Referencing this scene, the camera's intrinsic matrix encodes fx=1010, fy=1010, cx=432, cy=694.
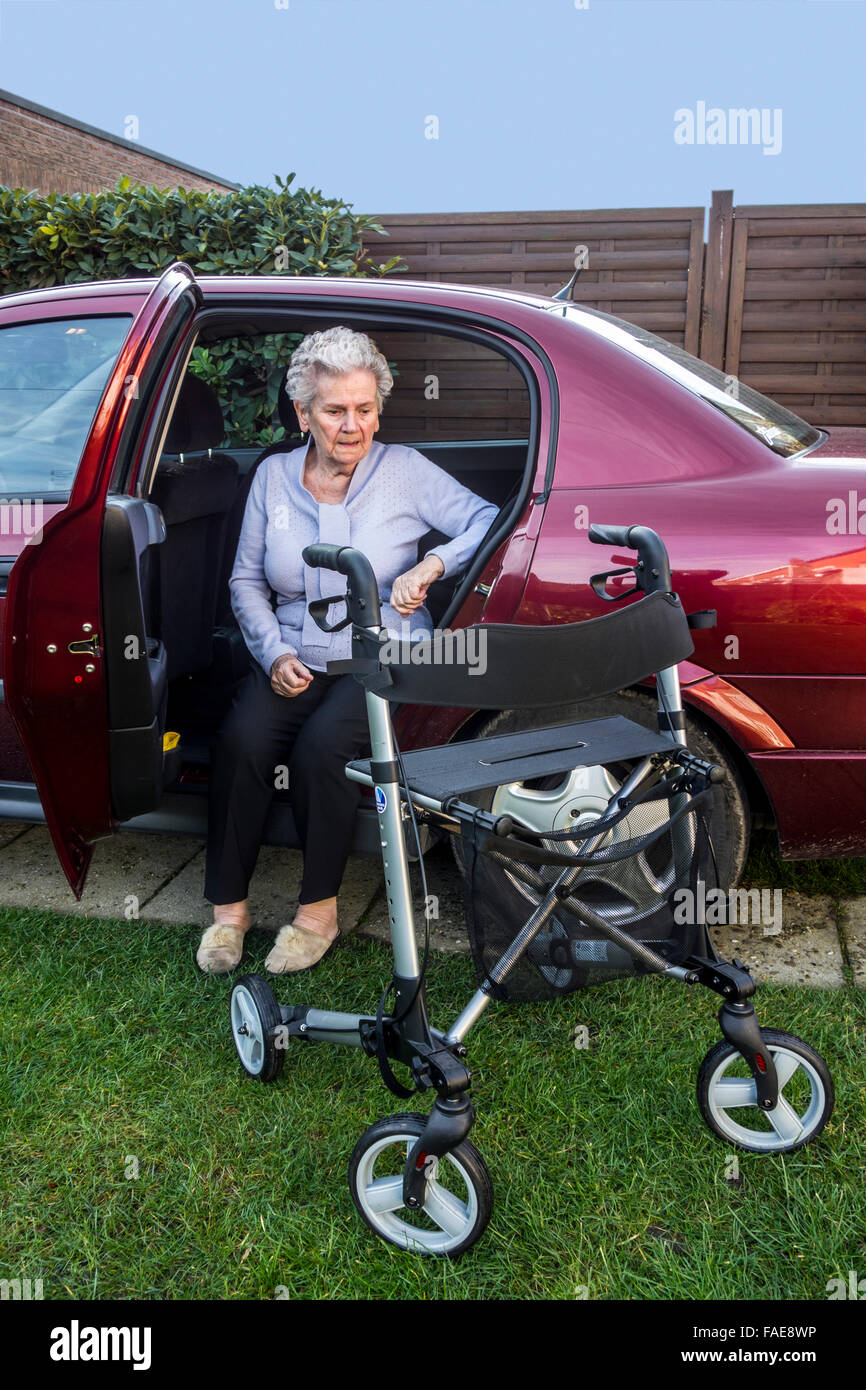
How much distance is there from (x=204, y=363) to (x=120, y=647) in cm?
318

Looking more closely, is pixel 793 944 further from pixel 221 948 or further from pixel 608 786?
pixel 221 948

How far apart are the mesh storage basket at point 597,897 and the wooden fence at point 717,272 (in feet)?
15.2

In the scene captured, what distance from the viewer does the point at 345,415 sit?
2.59 metres

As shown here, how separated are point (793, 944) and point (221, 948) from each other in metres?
1.47

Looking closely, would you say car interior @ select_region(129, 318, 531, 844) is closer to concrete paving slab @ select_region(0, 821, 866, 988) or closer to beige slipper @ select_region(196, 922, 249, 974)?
beige slipper @ select_region(196, 922, 249, 974)

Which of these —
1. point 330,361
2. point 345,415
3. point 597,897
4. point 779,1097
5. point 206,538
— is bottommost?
point 779,1097

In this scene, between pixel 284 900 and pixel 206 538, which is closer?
pixel 284 900

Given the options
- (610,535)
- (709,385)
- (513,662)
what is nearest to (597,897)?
(513,662)

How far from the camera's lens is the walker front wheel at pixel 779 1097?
1819 mm

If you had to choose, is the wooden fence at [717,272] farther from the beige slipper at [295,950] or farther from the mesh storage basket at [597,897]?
the mesh storage basket at [597,897]

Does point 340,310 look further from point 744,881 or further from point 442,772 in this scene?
point 744,881

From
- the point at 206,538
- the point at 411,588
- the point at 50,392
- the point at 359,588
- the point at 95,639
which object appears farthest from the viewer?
the point at 206,538

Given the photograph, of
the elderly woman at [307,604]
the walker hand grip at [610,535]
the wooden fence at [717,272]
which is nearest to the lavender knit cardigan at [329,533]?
the elderly woman at [307,604]

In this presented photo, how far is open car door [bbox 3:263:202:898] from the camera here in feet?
7.22
